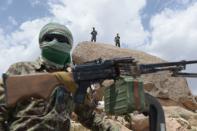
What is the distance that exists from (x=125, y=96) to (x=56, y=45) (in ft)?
2.56

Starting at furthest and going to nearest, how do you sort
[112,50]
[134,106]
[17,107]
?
[112,50], [17,107], [134,106]

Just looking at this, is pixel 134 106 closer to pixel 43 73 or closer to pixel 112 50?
pixel 43 73

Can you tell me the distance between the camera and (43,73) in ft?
12.0

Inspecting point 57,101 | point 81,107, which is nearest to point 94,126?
point 81,107

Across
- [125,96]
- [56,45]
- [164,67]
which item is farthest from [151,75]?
[125,96]

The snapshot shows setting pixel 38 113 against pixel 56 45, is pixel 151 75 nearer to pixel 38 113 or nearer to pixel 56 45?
pixel 56 45

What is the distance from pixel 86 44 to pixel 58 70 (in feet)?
69.0

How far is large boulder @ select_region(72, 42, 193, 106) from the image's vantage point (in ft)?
69.6

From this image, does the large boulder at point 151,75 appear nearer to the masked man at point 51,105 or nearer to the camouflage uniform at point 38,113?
the masked man at point 51,105

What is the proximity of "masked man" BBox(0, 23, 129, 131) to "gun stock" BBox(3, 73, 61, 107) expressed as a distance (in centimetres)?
7

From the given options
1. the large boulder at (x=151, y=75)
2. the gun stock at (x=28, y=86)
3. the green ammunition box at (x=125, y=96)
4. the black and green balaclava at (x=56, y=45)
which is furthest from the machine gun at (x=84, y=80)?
the large boulder at (x=151, y=75)

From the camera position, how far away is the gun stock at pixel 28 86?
11.7 ft

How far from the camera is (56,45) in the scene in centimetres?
396

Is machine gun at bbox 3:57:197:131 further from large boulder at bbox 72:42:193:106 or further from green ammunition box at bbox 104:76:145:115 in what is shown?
large boulder at bbox 72:42:193:106
